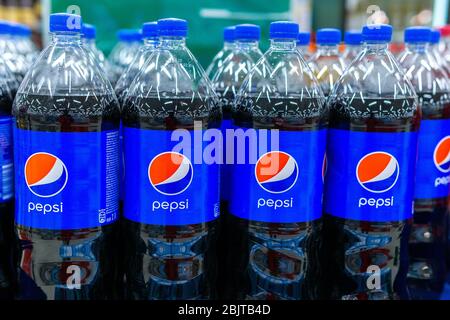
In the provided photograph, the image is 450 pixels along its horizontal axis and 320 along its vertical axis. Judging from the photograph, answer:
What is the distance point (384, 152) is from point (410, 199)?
0.61 ft

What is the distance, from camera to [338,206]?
1.38m

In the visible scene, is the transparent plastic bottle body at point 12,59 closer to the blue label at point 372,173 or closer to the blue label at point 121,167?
the blue label at point 121,167

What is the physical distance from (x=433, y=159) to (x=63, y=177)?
42.0 inches

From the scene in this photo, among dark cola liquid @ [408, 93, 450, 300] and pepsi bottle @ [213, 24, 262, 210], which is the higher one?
pepsi bottle @ [213, 24, 262, 210]

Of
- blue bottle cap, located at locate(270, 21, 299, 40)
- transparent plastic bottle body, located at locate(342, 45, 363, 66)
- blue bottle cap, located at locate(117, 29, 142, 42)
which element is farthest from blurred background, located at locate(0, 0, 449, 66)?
blue bottle cap, located at locate(270, 21, 299, 40)

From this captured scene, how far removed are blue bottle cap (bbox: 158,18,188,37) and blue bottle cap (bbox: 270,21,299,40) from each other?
0.25 metres

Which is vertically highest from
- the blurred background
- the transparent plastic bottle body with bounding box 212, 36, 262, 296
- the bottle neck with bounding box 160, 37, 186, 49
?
the blurred background

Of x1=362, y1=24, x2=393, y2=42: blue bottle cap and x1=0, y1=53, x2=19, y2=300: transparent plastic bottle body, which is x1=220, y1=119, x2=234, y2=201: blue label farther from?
x1=0, y1=53, x2=19, y2=300: transparent plastic bottle body

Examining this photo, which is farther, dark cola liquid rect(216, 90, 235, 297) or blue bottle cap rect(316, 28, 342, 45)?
blue bottle cap rect(316, 28, 342, 45)

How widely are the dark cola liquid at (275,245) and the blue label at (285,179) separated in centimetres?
3

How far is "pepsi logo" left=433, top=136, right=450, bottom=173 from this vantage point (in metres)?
1.55

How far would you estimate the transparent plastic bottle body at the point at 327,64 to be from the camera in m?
1.76

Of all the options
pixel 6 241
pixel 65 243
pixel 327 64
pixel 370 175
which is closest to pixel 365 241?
pixel 370 175
